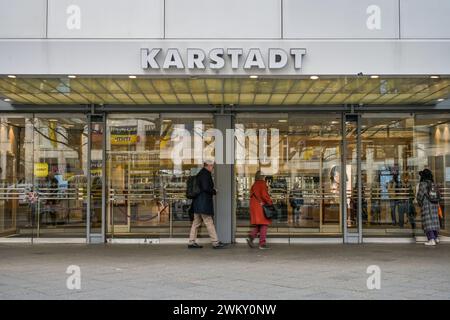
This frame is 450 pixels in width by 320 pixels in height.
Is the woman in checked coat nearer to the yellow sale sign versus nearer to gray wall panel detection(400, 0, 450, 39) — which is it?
gray wall panel detection(400, 0, 450, 39)

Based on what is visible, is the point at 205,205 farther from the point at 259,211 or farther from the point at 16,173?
the point at 16,173

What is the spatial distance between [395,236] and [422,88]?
13.5 ft

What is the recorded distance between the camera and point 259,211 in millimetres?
13000

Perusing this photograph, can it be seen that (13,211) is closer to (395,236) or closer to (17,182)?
(17,182)

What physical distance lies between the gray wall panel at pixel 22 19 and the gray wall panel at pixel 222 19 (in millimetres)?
2261

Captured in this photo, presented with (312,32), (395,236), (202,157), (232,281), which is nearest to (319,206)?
(395,236)

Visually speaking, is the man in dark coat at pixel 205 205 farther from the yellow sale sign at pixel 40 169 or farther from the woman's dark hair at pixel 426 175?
the woman's dark hair at pixel 426 175

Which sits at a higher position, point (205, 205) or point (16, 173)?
point (16, 173)

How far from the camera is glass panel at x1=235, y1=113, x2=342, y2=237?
14266mm

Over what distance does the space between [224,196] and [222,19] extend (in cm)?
441

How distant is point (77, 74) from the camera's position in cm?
1023

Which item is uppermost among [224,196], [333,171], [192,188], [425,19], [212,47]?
[425,19]

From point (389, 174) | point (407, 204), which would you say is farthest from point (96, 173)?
point (407, 204)

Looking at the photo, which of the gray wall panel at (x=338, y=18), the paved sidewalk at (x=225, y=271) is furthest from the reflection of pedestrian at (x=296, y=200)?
the gray wall panel at (x=338, y=18)
